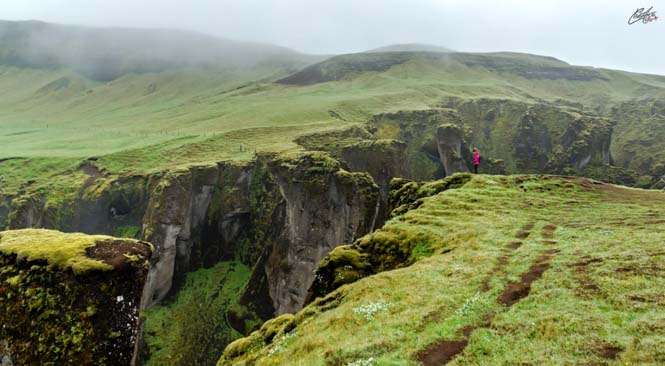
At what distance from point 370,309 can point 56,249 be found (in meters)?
22.6

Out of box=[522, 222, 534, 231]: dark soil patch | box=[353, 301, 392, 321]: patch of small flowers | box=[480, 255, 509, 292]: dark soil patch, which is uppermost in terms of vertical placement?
box=[522, 222, 534, 231]: dark soil patch

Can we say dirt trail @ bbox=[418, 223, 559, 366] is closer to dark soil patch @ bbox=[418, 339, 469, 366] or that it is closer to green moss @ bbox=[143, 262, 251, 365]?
dark soil patch @ bbox=[418, 339, 469, 366]

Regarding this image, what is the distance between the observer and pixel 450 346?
1416cm

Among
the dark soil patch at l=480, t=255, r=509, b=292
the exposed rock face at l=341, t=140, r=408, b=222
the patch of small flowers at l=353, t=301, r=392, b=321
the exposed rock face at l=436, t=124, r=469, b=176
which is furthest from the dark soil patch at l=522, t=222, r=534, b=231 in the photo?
the exposed rock face at l=436, t=124, r=469, b=176

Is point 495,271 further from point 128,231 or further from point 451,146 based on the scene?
point 451,146

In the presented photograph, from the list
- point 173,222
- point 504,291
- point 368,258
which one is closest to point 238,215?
point 173,222

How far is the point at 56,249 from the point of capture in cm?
2709

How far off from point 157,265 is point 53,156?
6231 centimetres

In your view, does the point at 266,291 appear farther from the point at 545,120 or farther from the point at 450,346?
the point at 545,120

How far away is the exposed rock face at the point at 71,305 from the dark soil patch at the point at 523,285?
22701mm

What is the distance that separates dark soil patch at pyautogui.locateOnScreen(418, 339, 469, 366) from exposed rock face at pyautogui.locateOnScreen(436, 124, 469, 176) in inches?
4616

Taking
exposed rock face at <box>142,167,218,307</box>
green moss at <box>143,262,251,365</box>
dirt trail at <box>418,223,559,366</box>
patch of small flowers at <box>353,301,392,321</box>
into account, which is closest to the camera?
dirt trail at <box>418,223,559,366</box>

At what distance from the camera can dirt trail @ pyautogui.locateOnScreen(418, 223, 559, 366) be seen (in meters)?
13.7

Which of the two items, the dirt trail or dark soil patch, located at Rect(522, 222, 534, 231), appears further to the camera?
dark soil patch, located at Rect(522, 222, 534, 231)
